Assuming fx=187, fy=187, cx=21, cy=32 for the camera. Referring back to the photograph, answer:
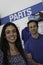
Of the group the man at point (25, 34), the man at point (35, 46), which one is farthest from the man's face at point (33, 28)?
the man at point (25, 34)

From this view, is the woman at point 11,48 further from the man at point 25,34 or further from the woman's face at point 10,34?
the man at point 25,34

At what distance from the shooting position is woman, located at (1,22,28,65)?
146 centimetres

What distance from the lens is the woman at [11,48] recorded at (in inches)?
57.4

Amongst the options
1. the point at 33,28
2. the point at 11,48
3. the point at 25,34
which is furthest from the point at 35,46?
the point at 11,48

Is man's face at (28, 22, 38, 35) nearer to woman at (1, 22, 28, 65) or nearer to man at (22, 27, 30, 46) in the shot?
man at (22, 27, 30, 46)

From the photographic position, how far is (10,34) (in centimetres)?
151

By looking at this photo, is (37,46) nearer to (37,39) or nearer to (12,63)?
(37,39)

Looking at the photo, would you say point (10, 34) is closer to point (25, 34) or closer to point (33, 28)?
point (33, 28)

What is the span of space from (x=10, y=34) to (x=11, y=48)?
0.41 ft

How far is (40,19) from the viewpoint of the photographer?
10.6 ft

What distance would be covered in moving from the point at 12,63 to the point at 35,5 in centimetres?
205

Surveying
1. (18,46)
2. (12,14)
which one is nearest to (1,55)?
(18,46)

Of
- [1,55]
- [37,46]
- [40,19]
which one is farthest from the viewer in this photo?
[40,19]

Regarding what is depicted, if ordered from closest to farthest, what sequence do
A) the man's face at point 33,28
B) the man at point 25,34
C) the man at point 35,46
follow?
the man at point 35,46 → the man's face at point 33,28 → the man at point 25,34
